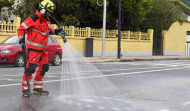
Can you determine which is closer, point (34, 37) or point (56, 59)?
point (34, 37)

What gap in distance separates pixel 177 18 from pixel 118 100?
28927 millimetres

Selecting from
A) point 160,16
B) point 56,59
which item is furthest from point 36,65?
point 160,16

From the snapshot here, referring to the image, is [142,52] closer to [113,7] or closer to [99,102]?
[113,7]

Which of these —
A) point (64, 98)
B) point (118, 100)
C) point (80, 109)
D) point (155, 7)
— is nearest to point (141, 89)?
point (118, 100)

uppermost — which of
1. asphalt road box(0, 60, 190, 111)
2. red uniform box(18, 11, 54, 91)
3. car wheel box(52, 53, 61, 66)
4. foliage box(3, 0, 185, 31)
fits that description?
foliage box(3, 0, 185, 31)

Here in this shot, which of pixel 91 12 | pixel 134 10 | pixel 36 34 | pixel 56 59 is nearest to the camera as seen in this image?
pixel 36 34

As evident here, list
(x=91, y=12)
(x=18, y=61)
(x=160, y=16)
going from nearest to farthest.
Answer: (x=18, y=61)
(x=91, y=12)
(x=160, y=16)

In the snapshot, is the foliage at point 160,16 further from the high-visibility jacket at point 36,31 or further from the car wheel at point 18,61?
the high-visibility jacket at point 36,31

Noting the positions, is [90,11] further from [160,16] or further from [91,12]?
[160,16]

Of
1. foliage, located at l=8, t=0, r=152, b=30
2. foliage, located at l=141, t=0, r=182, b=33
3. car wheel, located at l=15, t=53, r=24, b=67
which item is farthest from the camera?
foliage, located at l=141, t=0, r=182, b=33

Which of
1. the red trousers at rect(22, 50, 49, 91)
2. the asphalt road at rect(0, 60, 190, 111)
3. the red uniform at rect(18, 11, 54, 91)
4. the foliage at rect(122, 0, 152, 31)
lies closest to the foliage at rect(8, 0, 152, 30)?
the foliage at rect(122, 0, 152, 31)

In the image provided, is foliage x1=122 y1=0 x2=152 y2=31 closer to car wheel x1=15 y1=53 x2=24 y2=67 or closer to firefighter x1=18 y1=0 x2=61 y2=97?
car wheel x1=15 y1=53 x2=24 y2=67

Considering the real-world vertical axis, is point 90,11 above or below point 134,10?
below

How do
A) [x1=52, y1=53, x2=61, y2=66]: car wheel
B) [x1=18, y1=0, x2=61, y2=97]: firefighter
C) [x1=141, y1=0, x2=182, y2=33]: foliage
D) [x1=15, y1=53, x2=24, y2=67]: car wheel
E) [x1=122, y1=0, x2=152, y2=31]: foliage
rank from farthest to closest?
[x1=141, y1=0, x2=182, y2=33]: foliage < [x1=122, y1=0, x2=152, y2=31]: foliage < [x1=52, y1=53, x2=61, y2=66]: car wheel < [x1=15, y1=53, x2=24, y2=67]: car wheel < [x1=18, y1=0, x2=61, y2=97]: firefighter
